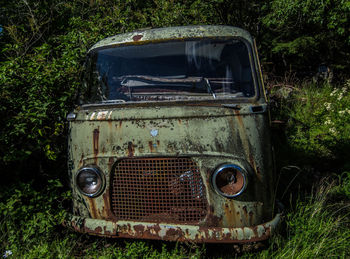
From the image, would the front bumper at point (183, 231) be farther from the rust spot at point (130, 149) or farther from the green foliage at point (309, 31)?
the green foliage at point (309, 31)

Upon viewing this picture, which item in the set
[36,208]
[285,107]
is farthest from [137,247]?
[285,107]

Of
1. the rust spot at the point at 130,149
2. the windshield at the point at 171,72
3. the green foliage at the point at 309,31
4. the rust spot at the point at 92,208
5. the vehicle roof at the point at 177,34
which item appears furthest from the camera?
the green foliage at the point at 309,31

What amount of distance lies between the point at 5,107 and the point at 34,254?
129 centimetres

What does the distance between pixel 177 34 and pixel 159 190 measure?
1.50 m

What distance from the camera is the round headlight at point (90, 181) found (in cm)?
227

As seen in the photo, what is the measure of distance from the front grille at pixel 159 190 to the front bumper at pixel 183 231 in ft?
0.25

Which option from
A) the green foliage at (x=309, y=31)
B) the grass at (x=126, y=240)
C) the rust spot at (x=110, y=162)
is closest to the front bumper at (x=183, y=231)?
the grass at (x=126, y=240)

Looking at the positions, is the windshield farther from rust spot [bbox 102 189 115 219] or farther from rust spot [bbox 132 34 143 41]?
rust spot [bbox 102 189 115 219]

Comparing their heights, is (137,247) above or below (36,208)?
below

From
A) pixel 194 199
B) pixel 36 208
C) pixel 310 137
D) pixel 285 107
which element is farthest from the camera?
pixel 285 107

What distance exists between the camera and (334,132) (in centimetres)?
512

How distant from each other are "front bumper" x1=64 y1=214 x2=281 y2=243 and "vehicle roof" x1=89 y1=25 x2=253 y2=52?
165cm

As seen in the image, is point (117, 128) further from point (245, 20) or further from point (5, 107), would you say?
point (245, 20)

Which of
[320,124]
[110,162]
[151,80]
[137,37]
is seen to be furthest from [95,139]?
[320,124]
